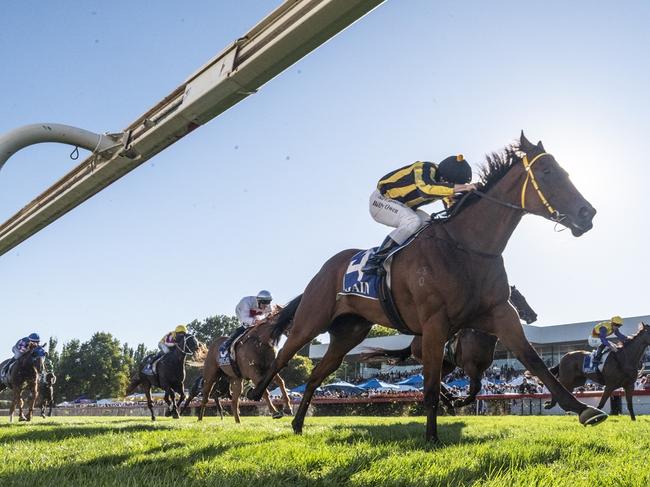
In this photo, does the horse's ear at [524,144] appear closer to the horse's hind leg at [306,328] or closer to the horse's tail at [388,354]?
the horse's hind leg at [306,328]

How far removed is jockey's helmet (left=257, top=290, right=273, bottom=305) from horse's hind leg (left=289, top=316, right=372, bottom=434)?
5324 millimetres

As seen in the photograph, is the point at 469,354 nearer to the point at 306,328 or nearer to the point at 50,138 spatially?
the point at 306,328

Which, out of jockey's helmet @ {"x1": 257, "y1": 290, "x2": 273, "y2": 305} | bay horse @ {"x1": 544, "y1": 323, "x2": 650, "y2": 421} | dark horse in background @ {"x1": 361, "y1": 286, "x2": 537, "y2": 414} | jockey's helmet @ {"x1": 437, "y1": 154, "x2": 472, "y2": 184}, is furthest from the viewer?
bay horse @ {"x1": 544, "y1": 323, "x2": 650, "y2": 421}

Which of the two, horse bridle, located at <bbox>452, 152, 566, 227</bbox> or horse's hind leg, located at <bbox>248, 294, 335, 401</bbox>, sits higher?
horse bridle, located at <bbox>452, 152, 566, 227</bbox>

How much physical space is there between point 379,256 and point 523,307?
5.02m

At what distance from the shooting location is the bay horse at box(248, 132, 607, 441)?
217 inches

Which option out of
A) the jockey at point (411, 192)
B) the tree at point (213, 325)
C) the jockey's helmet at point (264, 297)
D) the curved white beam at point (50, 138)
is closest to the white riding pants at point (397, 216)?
the jockey at point (411, 192)

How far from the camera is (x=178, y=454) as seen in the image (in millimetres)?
4555

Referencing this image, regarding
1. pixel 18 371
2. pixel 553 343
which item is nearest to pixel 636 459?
pixel 18 371

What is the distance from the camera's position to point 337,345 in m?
7.02

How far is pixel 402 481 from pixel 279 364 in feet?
A: 12.3

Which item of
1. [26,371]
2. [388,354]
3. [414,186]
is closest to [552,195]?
[414,186]

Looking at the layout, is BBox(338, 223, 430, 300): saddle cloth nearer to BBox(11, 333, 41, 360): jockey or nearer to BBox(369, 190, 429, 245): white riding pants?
BBox(369, 190, 429, 245): white riding pants

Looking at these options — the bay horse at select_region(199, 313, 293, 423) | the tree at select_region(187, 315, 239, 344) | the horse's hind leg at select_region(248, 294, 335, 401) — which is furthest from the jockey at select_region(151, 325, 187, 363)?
the tree at select_region(187, 315, 239, 344)
